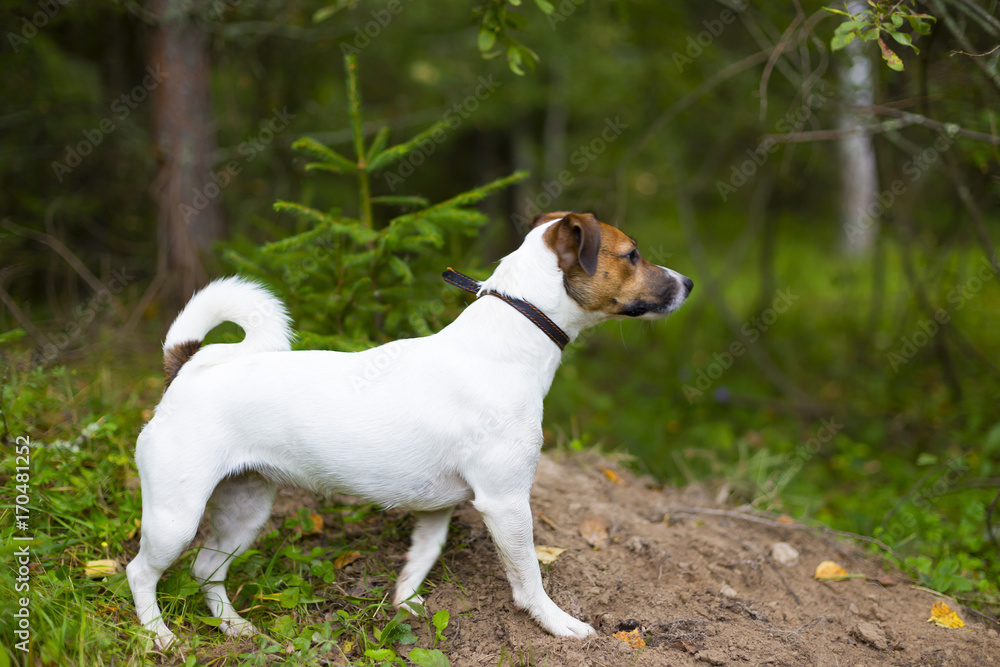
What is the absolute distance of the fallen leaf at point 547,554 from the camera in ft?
11.3

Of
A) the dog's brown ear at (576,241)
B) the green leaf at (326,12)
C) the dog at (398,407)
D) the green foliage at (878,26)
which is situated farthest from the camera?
the green leaf at (326,12)

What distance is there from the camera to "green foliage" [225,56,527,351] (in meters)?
3.86

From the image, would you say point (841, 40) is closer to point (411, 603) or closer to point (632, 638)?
point (632, 638)

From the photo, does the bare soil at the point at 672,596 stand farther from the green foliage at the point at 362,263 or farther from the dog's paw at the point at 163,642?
the green foliage at the point at 362,263

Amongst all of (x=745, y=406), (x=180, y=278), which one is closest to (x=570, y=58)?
(x=745, y=406)

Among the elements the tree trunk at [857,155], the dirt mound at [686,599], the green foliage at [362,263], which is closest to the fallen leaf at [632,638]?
the dirt mound at [686,599]

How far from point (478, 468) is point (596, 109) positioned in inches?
433

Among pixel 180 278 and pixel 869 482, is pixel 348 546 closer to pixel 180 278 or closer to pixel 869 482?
pixel 180 278

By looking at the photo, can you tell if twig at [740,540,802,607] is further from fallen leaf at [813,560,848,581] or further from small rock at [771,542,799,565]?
fallen leaf at [813,560,848,581]

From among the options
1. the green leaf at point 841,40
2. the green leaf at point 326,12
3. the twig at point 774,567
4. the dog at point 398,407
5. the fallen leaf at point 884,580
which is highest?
the green leaf at point 841,40

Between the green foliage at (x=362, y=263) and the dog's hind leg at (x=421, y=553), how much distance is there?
104 cm

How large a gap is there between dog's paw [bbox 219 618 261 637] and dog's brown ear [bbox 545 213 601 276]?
7.11 feet

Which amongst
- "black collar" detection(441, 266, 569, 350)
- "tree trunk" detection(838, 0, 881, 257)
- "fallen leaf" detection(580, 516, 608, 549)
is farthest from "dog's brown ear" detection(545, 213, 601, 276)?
"tree trunk" detection(838, 0, 881, 257)

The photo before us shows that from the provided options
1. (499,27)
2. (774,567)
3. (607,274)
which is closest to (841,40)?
(607,274)
